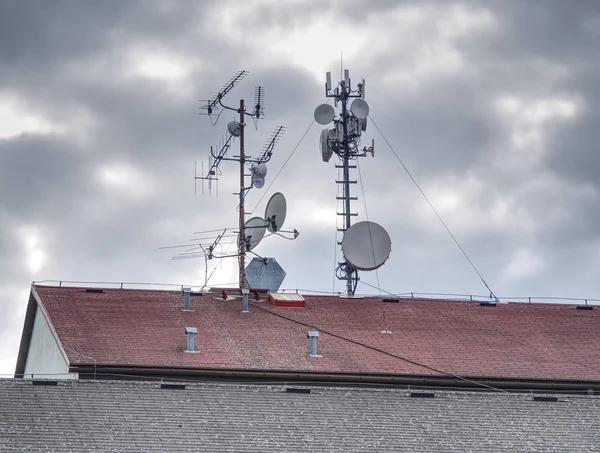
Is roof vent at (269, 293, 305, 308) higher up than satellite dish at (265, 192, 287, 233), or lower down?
lower down

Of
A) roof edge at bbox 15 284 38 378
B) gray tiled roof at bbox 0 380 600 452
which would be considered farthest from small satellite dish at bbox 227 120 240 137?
gray tiled roof at bbox 0 380 600 452

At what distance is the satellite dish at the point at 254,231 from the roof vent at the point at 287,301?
203 inches

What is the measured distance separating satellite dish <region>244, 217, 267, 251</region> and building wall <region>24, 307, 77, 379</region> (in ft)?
36.0

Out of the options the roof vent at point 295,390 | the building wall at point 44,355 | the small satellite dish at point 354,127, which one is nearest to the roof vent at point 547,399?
the roof vent at point 295,390

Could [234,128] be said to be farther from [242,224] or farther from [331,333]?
[331,333]

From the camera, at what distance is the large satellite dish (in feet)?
221

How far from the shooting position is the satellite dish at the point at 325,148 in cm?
6850

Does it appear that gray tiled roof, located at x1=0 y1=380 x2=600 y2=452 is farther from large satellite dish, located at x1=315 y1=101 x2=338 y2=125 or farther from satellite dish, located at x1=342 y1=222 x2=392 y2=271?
large satellite dish, located at x1=315 y1=101 x2=338 y2=125

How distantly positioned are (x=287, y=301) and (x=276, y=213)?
6.38 m

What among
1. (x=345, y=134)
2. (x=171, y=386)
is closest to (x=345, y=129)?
(x=345, y=134)

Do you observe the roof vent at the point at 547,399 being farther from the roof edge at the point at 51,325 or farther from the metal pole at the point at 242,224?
the metal pole at the point at 242,224

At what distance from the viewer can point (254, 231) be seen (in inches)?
2479

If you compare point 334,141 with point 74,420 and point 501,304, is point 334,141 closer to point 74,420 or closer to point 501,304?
point 501,304

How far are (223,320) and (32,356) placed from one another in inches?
308
